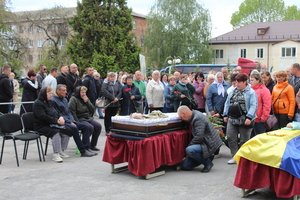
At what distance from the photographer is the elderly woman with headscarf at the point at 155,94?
1251 cm

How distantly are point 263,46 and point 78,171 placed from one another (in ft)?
186

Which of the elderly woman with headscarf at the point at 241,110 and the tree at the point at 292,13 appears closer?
the elderly woman with headscarf at the point at 241,110

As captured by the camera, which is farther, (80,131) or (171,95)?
(171,95)

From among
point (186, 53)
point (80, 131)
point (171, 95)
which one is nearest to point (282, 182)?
point (80, 131)

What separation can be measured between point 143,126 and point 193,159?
1220mm

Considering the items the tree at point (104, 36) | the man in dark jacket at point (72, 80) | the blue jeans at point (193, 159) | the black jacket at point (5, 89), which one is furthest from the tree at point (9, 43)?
the blue jeans at point (193, 159)

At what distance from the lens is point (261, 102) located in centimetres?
892

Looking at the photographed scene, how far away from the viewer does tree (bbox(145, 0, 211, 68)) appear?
5328 centimetres

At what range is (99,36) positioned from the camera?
32406 millimetres

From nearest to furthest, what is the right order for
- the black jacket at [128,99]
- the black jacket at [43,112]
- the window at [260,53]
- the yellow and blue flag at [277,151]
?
the yellow and blue flag at [277,151] < the black jacket at [43,112] < the black jacket at [128,99] < the window at [260,53]

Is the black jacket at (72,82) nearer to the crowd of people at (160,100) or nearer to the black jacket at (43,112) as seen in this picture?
the crowd of people at (160,100)

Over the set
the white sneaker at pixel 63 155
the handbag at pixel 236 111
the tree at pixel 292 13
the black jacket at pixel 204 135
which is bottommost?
the white sneaker at pixel 63 155

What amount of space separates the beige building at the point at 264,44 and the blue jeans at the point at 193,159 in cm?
5203

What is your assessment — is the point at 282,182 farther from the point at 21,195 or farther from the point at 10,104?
the point at 10,104
